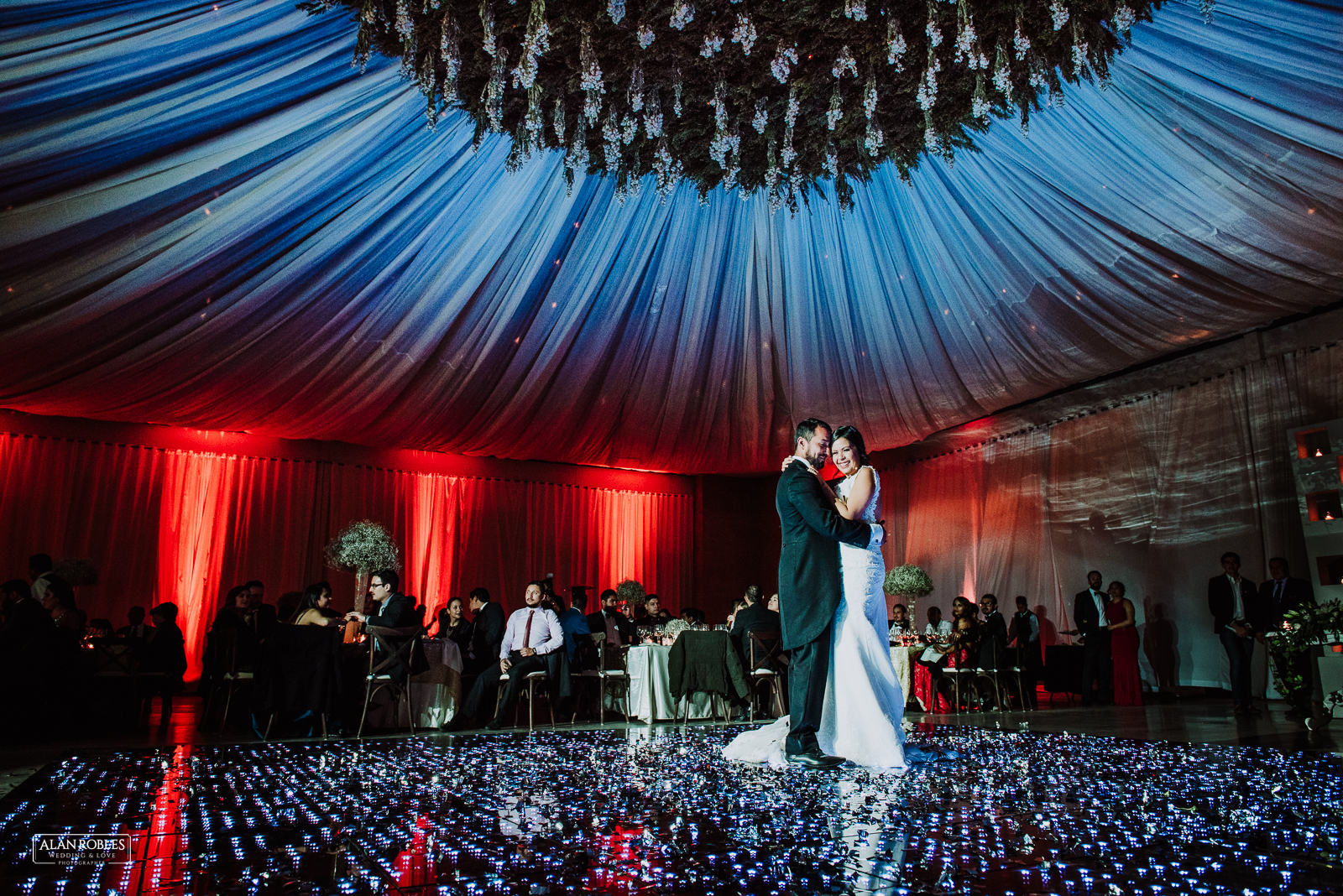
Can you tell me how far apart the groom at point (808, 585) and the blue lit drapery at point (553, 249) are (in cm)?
381

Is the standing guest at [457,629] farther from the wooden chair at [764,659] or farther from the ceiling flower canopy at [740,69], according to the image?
the ceiling flower canopy at [740,69]

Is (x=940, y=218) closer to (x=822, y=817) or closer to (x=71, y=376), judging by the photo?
(x=822, y=817)

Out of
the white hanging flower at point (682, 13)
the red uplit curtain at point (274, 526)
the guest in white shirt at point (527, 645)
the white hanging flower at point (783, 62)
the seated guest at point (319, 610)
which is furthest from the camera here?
the red uplit curtain at point (274, 526)

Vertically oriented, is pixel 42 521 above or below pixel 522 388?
below

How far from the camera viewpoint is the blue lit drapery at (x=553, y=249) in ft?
18.3

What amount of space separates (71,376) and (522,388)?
4.67 meters

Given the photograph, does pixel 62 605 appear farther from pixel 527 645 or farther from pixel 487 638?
pixel 527 645

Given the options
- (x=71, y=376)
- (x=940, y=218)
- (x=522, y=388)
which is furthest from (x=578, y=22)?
(x=71, y=376)

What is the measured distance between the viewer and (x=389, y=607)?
700cm

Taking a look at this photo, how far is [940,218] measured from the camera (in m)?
7.74

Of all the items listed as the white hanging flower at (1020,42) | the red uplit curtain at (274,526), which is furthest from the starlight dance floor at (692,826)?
the red uplit curtain at (274,526)

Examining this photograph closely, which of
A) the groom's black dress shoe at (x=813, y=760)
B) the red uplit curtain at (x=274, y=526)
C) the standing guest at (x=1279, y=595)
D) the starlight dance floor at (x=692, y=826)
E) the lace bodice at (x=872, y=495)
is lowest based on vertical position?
the starlight dance floor at (x=692, y=826)

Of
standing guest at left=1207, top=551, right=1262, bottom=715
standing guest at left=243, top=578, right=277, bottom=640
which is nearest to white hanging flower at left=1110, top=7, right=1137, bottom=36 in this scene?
standing guest at left=1207, top=551, right=1262, bottom=715

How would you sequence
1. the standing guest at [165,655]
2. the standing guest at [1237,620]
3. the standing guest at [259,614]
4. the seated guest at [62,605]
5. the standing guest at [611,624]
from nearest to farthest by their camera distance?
the seated guest at [62,605] < the standing guest at [259,614] < the standing guest at [1237,620] < the standing guest at [165,655] < the standing guest at [611,624]
